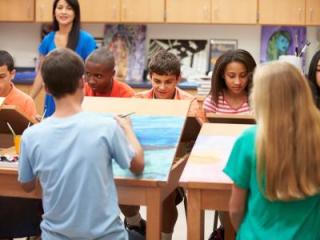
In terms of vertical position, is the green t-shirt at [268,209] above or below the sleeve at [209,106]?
below

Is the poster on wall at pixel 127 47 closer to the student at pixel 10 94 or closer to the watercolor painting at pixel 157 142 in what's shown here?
the student at pixel 10 94

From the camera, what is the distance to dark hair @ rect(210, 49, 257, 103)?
2.95 meters

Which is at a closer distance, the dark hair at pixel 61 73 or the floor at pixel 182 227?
the dark hair at pixel 61 73

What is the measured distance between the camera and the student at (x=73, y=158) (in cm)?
175

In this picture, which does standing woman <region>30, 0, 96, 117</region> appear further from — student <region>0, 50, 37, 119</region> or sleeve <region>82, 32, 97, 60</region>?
student <region>0, 50, 37, 119</region>

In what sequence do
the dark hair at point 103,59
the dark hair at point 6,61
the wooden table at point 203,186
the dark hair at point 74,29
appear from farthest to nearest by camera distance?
the dark hair at point 74,29, the dark hair at point 6,61, the dark hair at point 103,59, the wooden table at point 203,186

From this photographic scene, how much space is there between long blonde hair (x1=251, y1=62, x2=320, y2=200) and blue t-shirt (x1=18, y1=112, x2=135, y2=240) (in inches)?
18.8

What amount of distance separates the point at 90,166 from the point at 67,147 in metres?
0.09

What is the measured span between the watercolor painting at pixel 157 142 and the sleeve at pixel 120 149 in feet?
0.58

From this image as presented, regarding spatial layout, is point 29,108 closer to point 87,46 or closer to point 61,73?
point 87,46

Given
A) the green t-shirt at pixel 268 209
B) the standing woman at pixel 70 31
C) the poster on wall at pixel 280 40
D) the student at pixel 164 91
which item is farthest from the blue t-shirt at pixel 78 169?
the poster on wall at pixel 280 40

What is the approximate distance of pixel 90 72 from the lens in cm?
290

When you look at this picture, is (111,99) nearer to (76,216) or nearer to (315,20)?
(76,216)

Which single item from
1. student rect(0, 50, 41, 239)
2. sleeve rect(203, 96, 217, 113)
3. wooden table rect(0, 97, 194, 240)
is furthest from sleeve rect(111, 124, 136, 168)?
sleeve rect(203, 96, 217, 113)
